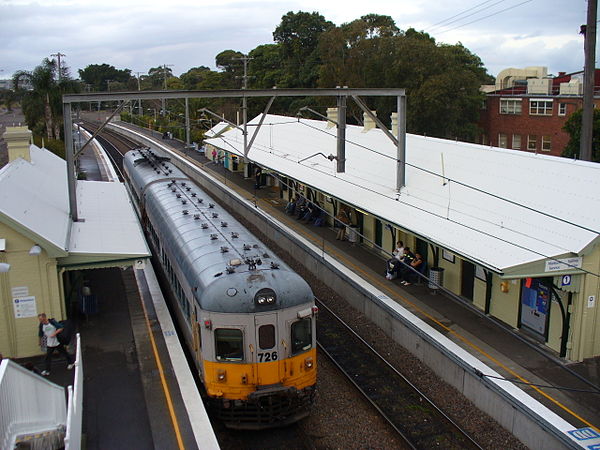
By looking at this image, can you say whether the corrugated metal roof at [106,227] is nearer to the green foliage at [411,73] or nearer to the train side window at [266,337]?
the train side window at [266,337]

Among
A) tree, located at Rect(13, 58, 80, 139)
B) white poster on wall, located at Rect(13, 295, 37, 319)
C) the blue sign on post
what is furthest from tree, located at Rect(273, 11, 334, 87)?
the blue sign on post

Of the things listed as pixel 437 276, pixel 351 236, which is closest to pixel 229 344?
pixel 437 276

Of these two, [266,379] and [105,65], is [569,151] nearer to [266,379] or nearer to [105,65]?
[266,379]

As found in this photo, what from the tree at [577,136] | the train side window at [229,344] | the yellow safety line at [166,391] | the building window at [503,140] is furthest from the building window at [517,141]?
the train side window at [229,344]

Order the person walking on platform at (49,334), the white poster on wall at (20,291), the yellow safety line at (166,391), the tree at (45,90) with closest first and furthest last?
the yellow safety line at (166,391)
the person walking on platform at (49,334)
the white poster on wall at (20,291)
the tree at (45,90)

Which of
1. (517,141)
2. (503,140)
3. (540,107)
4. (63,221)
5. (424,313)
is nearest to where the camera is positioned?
(63,221)

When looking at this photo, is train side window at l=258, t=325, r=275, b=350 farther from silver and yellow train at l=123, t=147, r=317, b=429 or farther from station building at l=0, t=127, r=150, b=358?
station building at l=0, t=127, r=150, b=358

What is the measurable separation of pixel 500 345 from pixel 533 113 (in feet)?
103

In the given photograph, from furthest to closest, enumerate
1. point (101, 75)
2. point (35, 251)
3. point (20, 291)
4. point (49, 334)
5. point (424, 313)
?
point (101, 75), point (424, 313), point (20, 291), point (35, 251), point (49, 334)

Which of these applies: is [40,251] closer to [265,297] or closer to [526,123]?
[265,297]

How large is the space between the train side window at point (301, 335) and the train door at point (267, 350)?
357mm

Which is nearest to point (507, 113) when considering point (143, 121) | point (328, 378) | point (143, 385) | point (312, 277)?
point (312, 277)

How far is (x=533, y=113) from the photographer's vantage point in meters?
40.8

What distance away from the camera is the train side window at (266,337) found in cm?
999
